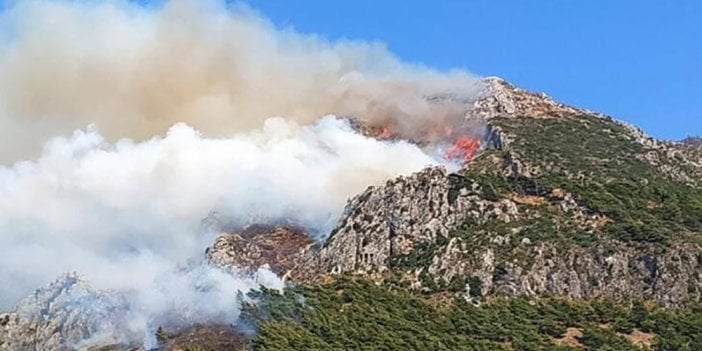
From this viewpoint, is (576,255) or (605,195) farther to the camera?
(605,195)

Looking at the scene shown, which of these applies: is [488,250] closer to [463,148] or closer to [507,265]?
[507,265]

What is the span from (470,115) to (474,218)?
4438 cm

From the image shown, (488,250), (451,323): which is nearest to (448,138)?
(488,250)

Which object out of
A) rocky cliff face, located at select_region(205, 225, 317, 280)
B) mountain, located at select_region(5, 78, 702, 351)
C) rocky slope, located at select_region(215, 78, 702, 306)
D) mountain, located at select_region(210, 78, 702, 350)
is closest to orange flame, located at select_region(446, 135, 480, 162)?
rocky slope, located at select_region(215, 78, 702, 306)

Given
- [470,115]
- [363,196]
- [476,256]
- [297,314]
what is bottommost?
[297,314]

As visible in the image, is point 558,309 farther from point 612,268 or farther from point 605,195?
point 605,195

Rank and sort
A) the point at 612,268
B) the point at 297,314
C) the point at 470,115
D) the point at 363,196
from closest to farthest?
the point at 297,314 < the point at 612,268 < the point at 363,196 < the point at 470,115

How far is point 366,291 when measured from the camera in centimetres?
13938

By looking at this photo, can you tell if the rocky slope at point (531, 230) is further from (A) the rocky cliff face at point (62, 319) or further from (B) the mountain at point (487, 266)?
(A) the rocky cliff face at point (62, 319)

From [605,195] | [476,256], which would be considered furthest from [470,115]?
[476,256]

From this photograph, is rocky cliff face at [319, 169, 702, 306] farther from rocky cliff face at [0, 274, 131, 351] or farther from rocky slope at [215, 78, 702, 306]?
rocky cliff face at [0, 274, 131, 351]

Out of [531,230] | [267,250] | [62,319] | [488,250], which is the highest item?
[267,250]

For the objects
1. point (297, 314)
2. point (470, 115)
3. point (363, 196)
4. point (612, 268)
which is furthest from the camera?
point (470, 115)

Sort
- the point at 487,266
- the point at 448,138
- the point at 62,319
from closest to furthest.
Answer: the point at 487,266 < the point at 62,319 < the point at 448,138
